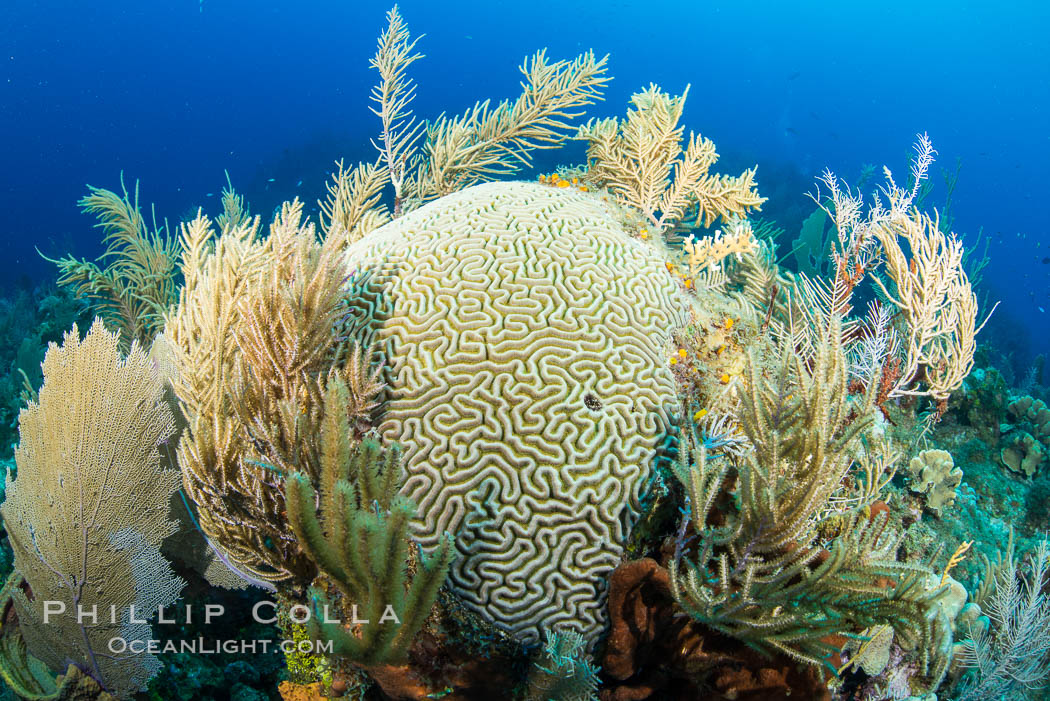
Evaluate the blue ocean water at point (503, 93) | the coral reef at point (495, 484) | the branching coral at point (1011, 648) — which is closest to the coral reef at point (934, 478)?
the coral reef at point (495, 484)

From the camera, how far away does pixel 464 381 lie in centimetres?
318

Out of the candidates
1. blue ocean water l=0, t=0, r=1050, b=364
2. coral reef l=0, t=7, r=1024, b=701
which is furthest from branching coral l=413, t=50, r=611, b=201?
blue ocean water l=0, t=0, r=1050, b=364

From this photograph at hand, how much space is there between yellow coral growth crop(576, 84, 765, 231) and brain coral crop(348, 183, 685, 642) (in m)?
1.77

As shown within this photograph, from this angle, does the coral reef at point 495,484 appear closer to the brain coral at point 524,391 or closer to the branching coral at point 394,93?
the brain coral at point 524,391

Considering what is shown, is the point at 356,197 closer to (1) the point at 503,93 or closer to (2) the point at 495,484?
(2) the point at 495,484

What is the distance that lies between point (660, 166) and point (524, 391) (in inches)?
136

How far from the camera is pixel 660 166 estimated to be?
5.35 meters

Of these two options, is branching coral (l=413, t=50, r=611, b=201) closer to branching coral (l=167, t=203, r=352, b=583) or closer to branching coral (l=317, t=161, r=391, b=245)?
branching coral (l=317, t=161, r=391, b=245)

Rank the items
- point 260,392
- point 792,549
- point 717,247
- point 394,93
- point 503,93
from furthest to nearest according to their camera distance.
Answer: point 503,93 < point 394,93 < point 717,247 < point 260,392 < point 792,549

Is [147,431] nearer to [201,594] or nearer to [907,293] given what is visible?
[201,594]

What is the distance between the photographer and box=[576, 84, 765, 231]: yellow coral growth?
535cm


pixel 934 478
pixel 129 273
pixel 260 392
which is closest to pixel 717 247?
pixel 934 478

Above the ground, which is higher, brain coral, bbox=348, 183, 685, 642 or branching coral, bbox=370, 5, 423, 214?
branching coral, bbox=370, 5, 423, 214

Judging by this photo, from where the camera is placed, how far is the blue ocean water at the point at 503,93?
152ft
